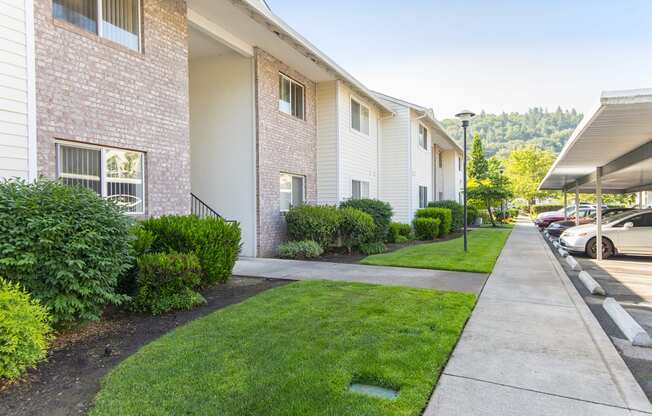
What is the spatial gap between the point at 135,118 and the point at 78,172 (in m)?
1.53

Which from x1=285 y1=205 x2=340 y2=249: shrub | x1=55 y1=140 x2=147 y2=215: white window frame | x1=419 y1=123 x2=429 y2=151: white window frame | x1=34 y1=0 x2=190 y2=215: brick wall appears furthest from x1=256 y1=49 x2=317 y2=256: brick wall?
x1=419 y1=123 x2=429 y2=151: white window frame

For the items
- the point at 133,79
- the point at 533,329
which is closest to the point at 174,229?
the point at 133,79

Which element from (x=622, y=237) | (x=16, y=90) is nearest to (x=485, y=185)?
(x=622, y=237)

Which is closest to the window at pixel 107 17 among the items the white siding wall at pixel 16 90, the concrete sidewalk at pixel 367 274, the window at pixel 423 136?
the white siding wall at pixel 16 90

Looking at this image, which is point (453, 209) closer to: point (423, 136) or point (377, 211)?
point (423, 136)

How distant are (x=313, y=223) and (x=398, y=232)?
602 centimetres

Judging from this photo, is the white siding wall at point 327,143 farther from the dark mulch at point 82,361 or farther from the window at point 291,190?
the dark mulch at point 82,361

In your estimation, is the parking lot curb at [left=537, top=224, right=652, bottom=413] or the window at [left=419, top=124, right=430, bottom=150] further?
the window at [left=419, top=124, right=430, bottom=150]

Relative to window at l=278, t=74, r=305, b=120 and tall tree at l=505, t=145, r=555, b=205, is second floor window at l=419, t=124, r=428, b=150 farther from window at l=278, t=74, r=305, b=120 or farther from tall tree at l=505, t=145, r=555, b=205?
tall tree at l=505, t=145, r=555, b=205

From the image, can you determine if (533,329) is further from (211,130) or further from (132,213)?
(211,130)

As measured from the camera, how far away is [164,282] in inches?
220

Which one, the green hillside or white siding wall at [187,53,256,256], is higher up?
the green hillside

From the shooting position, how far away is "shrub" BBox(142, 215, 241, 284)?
658 centimetres

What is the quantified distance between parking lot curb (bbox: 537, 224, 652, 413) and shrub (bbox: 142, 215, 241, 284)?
574cm
